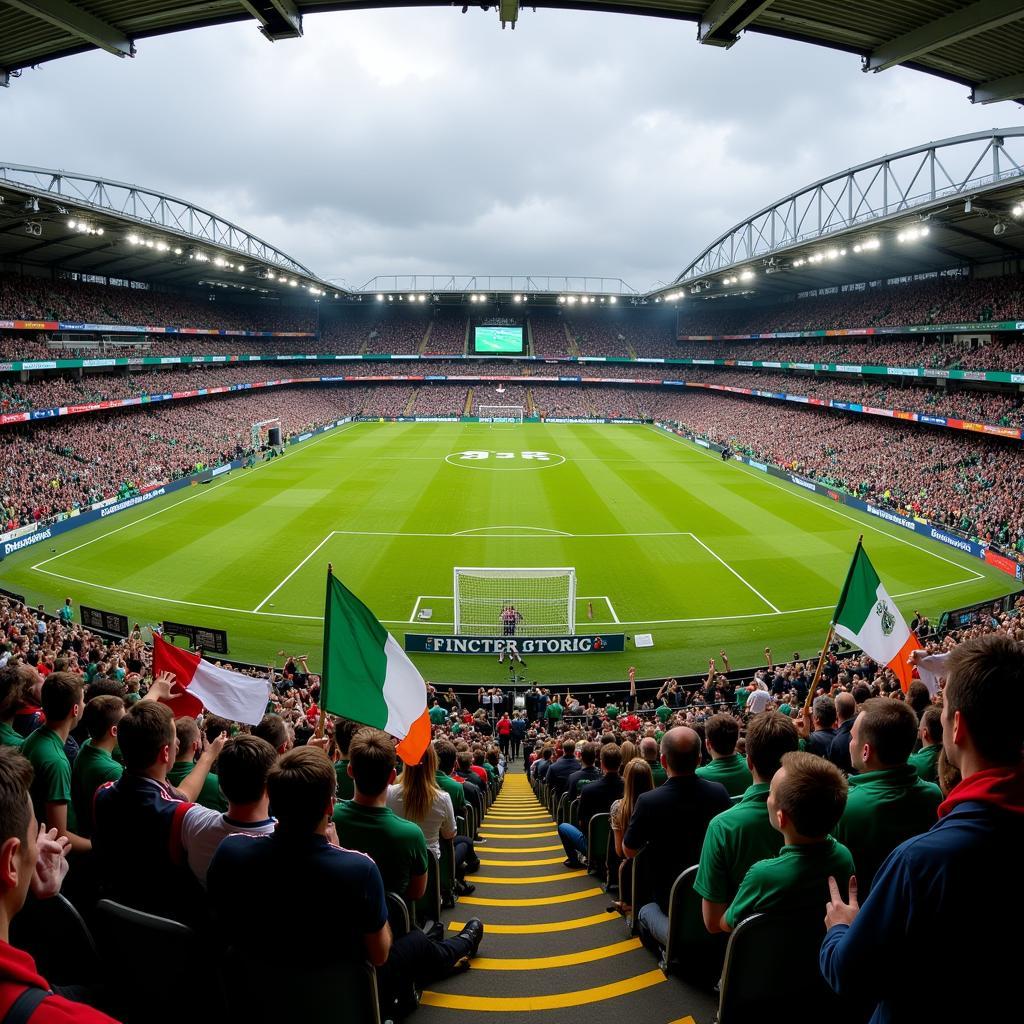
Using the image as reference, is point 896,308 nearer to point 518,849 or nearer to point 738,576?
point 738,576

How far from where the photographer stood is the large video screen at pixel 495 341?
97875 millimetres

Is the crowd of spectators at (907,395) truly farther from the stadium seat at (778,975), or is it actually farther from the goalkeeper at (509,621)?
the stadium seat at (778,975)

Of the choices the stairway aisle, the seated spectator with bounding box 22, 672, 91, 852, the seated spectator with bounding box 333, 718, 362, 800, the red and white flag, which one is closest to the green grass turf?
the red and white flag

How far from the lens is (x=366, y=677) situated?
675 centimetres

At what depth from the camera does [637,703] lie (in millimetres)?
19734

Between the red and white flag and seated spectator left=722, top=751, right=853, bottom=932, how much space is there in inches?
246

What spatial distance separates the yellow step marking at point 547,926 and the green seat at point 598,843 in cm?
109

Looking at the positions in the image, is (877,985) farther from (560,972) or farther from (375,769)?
(560,972)

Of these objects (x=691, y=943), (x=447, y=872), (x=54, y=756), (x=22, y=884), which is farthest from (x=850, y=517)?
(x=22, y=884)

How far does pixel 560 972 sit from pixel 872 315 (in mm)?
64321

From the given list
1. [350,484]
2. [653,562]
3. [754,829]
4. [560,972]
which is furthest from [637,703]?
[350,484]

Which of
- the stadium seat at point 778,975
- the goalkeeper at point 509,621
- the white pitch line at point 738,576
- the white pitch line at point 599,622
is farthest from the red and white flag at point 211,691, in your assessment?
the white pitch line at point 738,576

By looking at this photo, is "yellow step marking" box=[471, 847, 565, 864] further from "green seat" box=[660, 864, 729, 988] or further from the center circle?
the center circle

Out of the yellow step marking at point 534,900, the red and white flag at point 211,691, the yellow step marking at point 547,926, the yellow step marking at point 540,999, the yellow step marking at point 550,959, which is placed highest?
the red and white flag at point 211,691
